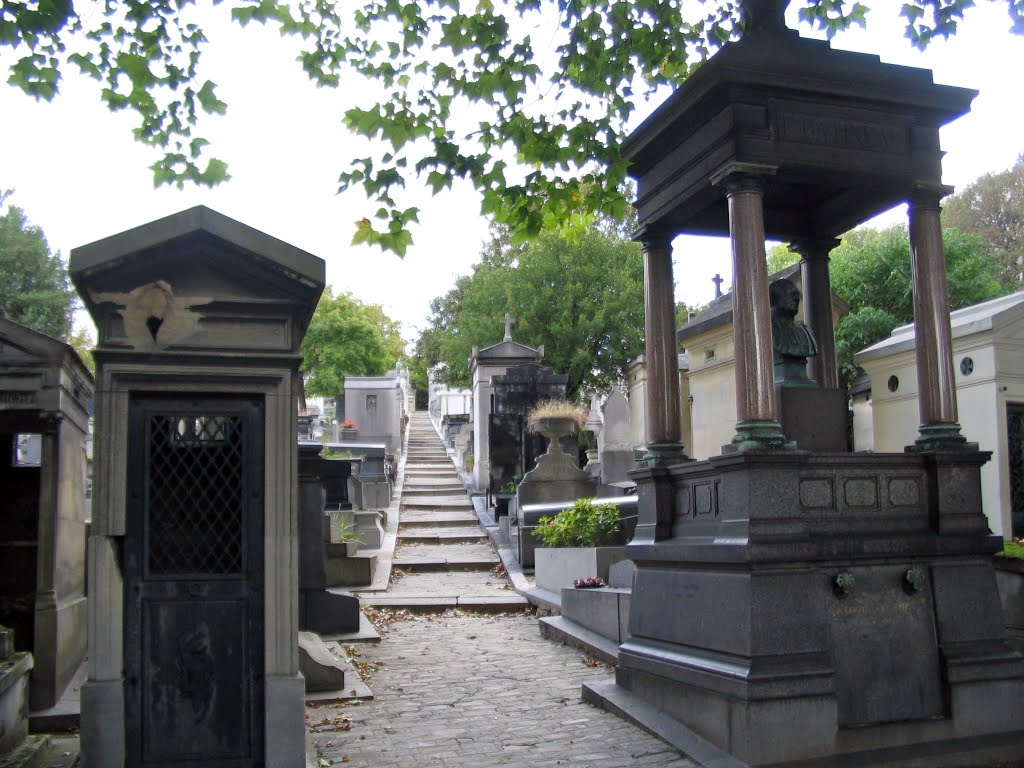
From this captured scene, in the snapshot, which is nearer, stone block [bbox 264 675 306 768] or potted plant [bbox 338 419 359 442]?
stone block [bbox 264 675 306 768]

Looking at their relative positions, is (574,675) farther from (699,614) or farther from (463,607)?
(463,607)

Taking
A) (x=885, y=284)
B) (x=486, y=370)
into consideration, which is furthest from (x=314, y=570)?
(x=885, y=284)

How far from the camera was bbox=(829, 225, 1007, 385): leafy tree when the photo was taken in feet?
76.3

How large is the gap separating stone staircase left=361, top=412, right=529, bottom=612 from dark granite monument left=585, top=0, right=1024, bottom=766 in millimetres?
5393

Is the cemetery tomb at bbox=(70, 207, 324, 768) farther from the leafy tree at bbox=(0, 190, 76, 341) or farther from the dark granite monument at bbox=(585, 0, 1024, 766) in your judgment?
the leafy tree at bbox=(0, 190, 76, 341)

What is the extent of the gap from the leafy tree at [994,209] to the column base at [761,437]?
30.4m

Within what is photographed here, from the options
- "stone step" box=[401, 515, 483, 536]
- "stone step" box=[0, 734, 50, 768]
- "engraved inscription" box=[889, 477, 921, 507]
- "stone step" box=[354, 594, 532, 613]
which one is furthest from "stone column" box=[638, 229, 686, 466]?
"stone step" box=[401, 515, 483, 536]

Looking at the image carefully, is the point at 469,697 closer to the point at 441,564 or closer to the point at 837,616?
the point at 837,616

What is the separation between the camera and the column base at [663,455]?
276 inches

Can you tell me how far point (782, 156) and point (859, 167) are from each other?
1.97ft

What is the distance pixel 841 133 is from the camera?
20.8 feet

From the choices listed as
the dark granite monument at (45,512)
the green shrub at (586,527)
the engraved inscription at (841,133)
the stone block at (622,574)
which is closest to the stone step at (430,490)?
the green shrub at (586,527)

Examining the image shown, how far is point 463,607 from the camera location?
12.0 meters

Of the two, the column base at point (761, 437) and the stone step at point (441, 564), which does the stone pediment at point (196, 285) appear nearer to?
the column base at point (761, 437)
